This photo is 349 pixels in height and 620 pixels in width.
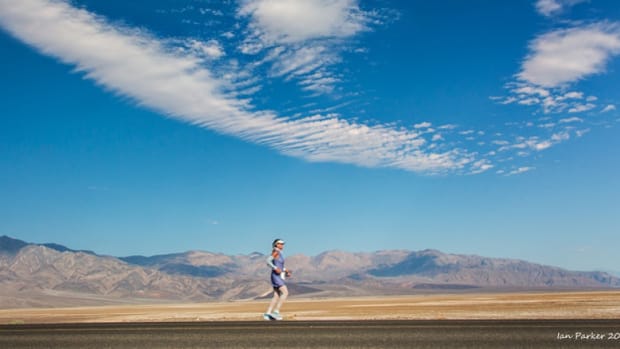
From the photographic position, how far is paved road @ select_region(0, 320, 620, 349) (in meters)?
9.66

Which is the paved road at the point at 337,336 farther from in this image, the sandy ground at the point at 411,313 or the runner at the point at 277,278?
the sandy ground at the point at 411,313

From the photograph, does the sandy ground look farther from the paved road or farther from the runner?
the paved road

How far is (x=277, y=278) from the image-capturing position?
53.7 ft

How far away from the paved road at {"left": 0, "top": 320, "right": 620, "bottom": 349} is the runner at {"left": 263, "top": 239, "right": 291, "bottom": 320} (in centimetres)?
309

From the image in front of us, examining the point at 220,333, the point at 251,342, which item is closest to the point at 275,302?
the point at 220,333

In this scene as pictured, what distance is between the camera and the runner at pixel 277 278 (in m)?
16.2

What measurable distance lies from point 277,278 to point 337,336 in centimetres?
575

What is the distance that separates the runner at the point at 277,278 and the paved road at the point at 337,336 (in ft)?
10.1

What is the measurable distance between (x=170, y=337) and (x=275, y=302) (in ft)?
17.1

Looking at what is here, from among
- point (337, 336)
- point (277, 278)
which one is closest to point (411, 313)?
point (277, 278)

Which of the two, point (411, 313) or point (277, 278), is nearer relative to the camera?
point (277, 278)

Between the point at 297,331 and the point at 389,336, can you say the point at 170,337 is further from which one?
the point at 389,336

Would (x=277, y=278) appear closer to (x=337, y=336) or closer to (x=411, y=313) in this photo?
(x=337, y=336)

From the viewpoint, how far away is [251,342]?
10289 mm
